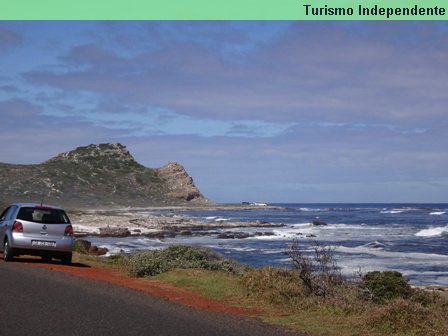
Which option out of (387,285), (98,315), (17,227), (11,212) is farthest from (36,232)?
(387,285)

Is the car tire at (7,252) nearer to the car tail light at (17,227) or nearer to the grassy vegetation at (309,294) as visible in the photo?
the car tail light at (17,227)

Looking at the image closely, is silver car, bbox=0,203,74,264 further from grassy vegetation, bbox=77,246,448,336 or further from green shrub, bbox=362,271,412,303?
green shrub, bbox=362,271,412,303

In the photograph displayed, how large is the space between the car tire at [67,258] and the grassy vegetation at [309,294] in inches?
66.8

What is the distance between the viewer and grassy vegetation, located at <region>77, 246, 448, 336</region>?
995 cm

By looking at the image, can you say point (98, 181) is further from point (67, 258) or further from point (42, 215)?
point (42, 215)

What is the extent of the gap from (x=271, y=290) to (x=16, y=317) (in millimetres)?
5006

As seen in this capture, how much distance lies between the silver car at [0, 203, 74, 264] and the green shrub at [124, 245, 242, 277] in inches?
79.2

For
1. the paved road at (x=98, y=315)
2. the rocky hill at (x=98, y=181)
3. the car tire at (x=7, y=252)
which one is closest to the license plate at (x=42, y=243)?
the car tire at (x=7, y=252)

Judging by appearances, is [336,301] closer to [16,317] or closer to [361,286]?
[361,286]

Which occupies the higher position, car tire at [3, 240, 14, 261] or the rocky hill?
the rocky hill

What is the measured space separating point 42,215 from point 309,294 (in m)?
8.90

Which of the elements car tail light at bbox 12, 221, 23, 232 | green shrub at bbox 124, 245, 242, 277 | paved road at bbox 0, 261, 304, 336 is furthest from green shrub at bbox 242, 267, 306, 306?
car tail light at bbox 12, 221, 23, 232

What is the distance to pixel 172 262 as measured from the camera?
690 inches

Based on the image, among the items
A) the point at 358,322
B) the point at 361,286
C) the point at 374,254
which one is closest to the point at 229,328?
the point at 358,322
